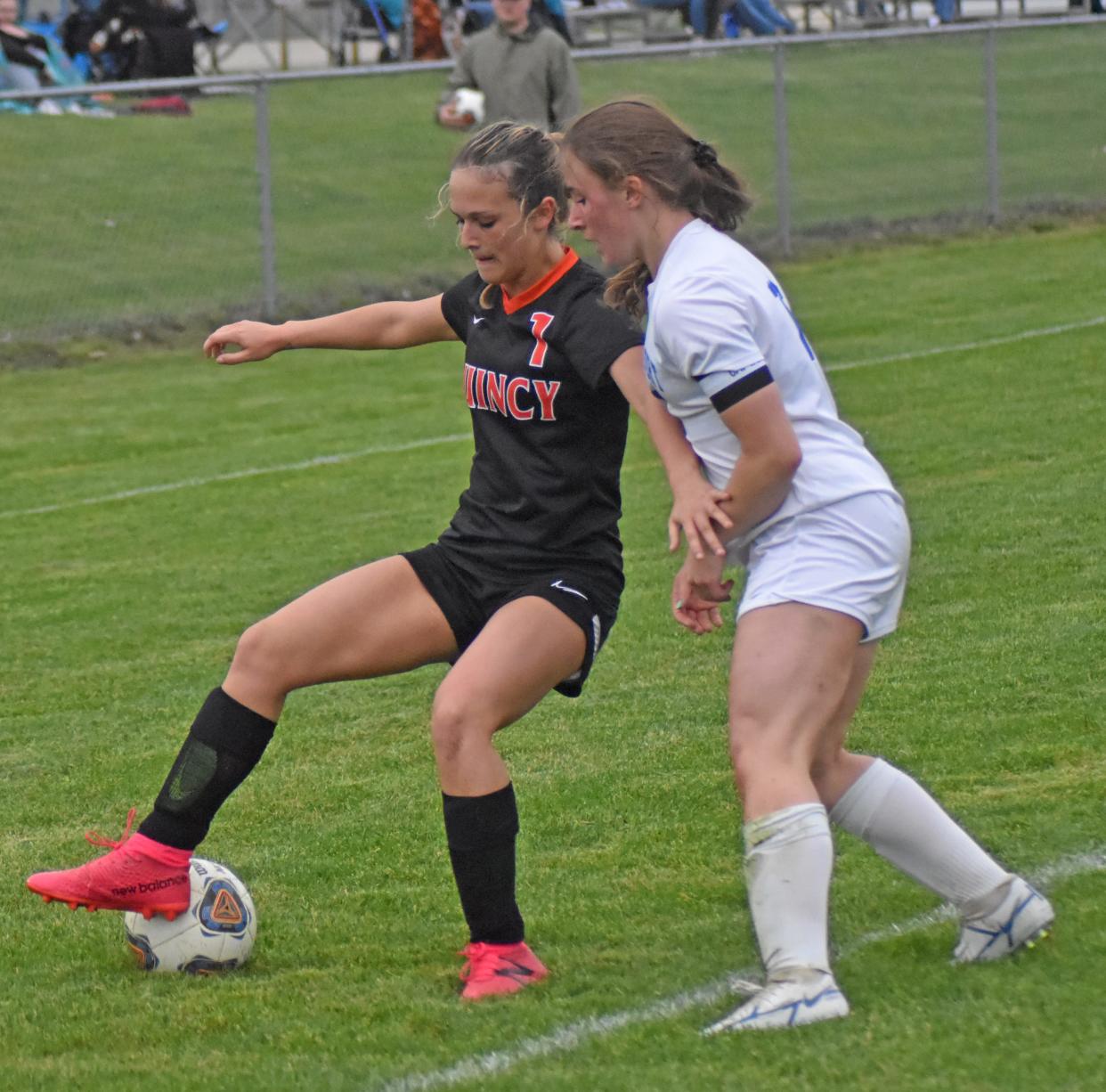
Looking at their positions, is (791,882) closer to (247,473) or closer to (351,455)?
(247,473)

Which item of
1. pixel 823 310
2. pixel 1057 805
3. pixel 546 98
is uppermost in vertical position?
pixel 546 98

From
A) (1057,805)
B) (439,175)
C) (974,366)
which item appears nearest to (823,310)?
(974,366)

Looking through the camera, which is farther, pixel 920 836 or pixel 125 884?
pixel 125 884

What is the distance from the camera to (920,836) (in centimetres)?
396

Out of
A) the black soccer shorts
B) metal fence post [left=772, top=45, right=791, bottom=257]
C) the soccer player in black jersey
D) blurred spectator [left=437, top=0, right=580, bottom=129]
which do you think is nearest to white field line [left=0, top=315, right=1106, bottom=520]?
blurred spectator [left=437, top=0, right=580, bottom=129]

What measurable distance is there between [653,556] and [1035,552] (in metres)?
1.75

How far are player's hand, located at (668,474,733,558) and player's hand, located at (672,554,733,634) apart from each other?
0.03 meters

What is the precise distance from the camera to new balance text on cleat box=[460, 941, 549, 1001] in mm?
4129

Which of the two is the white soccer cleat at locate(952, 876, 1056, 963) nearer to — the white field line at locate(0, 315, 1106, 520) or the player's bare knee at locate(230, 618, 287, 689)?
→ the player's bare knee at locate(230, 618, 287, 689)

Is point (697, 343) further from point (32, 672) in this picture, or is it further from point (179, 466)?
point (179, 466)

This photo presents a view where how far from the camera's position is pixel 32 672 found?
25.5ft

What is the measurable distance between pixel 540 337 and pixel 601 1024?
4.83 feet

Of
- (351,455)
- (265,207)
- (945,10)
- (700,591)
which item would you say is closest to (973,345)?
(351,455)

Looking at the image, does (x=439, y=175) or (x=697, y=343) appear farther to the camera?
(x=439, y=175)
